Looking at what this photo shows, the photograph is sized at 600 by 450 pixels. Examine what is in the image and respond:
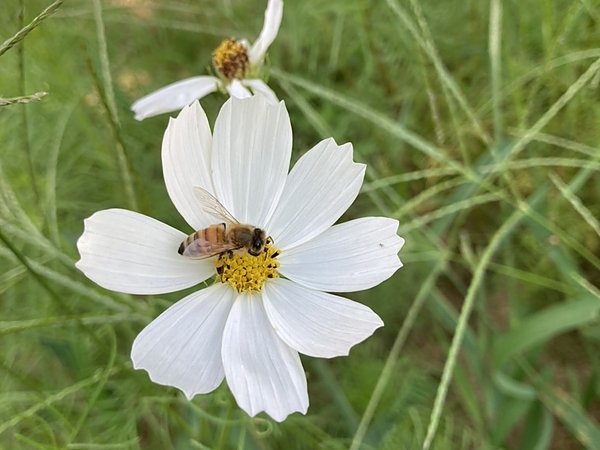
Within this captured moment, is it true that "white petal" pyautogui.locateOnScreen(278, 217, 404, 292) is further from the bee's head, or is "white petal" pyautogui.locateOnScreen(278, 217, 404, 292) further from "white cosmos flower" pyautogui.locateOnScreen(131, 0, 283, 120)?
"white cosmos flower" pyautogui.locateOnScreen(131, 0, 283, 120)

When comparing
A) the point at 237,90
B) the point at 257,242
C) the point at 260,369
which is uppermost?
the point at 237,90

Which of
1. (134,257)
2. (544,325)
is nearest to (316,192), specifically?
(134,257)

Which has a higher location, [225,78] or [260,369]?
[225,78]

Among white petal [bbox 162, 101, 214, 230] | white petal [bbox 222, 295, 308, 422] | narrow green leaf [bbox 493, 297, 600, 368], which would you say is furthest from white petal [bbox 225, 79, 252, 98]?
narrow green leaf [bbox 493, 297, 600, 368]

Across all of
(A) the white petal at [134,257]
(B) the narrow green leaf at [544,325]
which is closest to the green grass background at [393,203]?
(B) the narrow green leaf at [544,325]

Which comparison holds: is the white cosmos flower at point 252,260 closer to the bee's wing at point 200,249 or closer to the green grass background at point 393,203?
the bee's wing at point 200,249

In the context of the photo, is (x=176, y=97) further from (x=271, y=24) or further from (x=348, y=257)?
(x=348, y=257)
